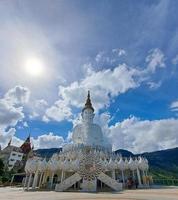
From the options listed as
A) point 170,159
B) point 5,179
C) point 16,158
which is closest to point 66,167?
point 5,179

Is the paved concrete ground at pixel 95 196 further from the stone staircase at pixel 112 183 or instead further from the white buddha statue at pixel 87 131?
the white buddha statue at pixel 87 131

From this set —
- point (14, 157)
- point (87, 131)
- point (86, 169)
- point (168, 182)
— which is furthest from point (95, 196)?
point (14, 157)

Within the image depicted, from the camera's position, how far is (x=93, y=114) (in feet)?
238

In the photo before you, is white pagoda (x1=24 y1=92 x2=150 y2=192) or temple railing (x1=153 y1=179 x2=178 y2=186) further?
temple railing (x1=153 y1=179 x2=178 y2=186)

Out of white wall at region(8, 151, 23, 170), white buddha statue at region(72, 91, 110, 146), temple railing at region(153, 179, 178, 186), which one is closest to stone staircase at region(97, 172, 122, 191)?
temple railing at region(153, 179, 178, 186)

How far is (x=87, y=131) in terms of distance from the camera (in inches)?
2537

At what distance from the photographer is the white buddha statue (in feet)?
203

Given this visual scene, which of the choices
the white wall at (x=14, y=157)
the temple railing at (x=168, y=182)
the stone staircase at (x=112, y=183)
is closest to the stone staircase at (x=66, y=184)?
the stone staircase at (x=112, y=183)

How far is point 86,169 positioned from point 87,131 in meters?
31.0

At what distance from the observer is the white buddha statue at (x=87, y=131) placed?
203ft

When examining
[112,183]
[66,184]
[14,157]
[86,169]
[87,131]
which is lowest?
[66,184]

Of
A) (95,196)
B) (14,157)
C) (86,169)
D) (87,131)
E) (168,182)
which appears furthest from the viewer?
(14,157)

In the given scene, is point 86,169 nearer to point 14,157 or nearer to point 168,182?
point 168,182

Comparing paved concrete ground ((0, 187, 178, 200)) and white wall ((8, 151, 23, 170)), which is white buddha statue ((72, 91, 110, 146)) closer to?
paved concrete ground ((0, 187, 178, 200))
